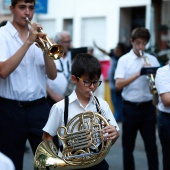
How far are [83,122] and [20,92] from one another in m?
0.94

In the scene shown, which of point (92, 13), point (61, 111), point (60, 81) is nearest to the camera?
point (61, 111)

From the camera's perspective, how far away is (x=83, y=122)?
3770 millimetres

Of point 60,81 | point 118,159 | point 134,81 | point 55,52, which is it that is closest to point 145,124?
point 134,81

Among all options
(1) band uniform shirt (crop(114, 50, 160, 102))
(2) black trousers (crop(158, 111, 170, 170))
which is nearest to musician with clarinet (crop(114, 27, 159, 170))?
(1) band uniform shirt (crop(114, 50, 160, 102))

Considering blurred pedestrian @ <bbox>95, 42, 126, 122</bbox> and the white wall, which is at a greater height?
the white wall

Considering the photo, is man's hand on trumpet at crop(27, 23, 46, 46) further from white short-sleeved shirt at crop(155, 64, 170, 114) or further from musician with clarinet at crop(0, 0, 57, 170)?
white short-sleeved shirt at crop(155, 64, 170, 114)

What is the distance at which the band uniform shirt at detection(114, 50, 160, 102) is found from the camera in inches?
244

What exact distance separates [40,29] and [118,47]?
693cm

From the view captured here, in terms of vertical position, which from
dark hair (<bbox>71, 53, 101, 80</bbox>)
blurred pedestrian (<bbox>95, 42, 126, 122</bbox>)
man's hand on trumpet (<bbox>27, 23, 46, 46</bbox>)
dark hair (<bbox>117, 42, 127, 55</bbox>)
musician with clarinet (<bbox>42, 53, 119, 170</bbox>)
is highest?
man's hand on trumpet (<bbox>27, 23, 46, 46</bbox>)

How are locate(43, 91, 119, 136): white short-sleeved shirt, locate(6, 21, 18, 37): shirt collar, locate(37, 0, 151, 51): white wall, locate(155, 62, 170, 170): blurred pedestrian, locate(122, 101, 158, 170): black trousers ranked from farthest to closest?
1. locate(37, 0, 151, 51): white wall
2. locate(122, 101, 158, 170): black trousers
3. locate(155, 62, 170, 170): blurred pedestrian
4. locate(6, 21, 18, 37): shirt collar
5. locate(43, 91, 119, 136): white short-sleeved shirt

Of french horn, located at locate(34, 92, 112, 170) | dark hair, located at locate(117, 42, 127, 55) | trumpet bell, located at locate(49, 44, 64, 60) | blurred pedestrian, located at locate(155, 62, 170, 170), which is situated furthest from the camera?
dark hair, located at locate(117, 42, 127, 55)

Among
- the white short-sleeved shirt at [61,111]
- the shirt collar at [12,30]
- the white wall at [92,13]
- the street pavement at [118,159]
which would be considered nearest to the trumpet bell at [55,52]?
the shirt collar at [12,30]

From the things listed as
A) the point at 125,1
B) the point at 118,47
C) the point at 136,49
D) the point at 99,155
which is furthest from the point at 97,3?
the point at 99,155

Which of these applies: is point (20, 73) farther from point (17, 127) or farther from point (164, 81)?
point (164, 81)
